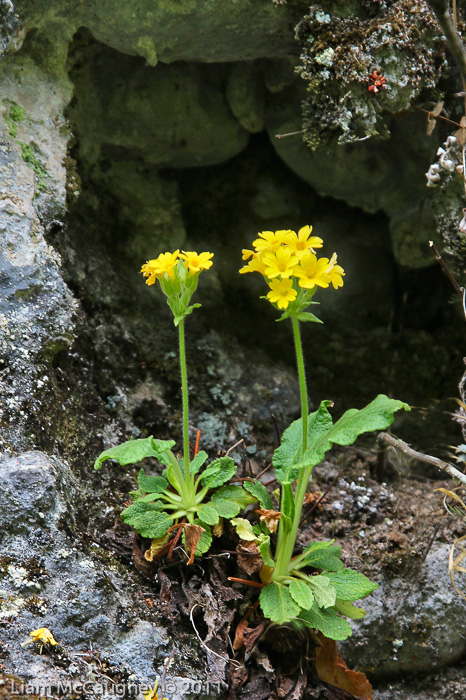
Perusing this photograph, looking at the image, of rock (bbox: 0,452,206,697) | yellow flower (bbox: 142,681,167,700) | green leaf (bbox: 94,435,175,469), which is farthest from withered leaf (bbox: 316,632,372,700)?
green leaf (bbox: 94,435,175,469)

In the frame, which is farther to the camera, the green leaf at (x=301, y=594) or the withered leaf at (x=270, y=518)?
the withered leaf at (x=270, y=518)

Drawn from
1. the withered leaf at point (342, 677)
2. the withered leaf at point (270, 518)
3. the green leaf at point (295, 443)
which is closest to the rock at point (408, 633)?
the withered leaf at point (342, 677)

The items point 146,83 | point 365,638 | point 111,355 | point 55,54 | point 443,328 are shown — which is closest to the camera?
point 365,638

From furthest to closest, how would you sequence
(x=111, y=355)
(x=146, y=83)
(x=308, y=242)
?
(x=146, y=83) < (x=111, y=355) < (x=308, y=242)

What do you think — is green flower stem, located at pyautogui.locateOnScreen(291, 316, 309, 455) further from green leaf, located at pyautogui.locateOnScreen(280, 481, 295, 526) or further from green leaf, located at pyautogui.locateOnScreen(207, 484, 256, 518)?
green leaf, located at pyautogui.locateOnScreen(207, 484, 256, 518)

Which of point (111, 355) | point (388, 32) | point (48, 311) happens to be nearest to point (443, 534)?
point (111, 355)

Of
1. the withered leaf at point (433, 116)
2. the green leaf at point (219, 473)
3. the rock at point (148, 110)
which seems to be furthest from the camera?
the rock at point (148, 110)

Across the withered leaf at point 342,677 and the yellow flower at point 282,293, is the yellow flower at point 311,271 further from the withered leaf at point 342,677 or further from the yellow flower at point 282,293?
the withered leaf at point 342,677

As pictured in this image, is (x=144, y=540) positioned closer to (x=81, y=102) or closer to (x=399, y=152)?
(x=81, y=102)
